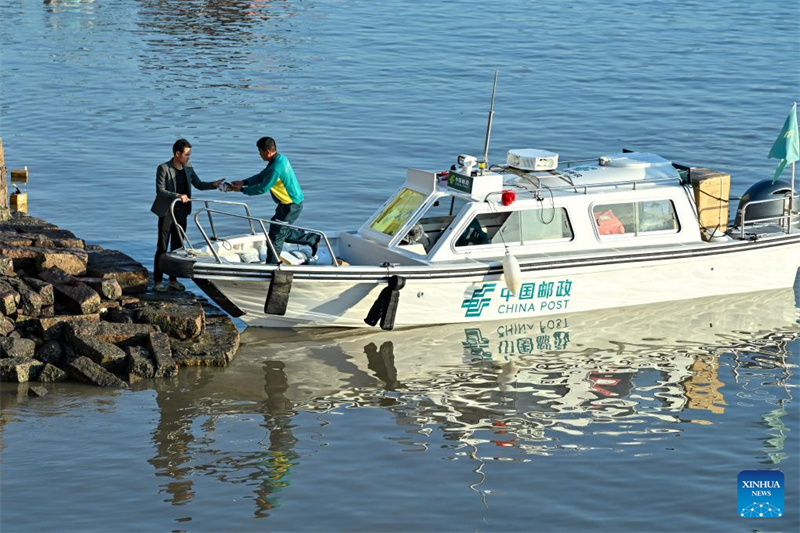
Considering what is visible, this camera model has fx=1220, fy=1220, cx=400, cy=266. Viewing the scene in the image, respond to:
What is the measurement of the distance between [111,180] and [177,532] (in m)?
12.4

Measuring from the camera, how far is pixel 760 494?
1096cm

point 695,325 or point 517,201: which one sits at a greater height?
point 517,201

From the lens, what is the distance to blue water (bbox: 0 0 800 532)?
11.0m

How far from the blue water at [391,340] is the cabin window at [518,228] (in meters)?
1.20

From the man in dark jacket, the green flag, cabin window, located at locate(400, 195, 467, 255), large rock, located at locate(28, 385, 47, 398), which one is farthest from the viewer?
the green flag

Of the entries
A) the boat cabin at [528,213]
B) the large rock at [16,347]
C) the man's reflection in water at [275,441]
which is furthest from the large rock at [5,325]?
the boat cabin at [528,213]

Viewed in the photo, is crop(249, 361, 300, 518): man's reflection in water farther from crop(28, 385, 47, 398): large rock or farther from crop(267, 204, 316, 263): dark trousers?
crop(28, 385, 47, 398): large rock

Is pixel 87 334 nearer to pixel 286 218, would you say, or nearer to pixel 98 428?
pixel 98 428

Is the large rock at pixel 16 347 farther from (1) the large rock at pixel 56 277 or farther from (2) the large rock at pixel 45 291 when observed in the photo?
(1) the large rock at pixel 56 277

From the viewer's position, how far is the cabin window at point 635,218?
1537 centimetres

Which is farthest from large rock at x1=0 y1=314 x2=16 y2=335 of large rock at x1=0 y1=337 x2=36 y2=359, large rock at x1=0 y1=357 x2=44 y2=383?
large rock at x1=0 y1=357 x2=44 y2=383

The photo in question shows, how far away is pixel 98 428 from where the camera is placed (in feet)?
39.7

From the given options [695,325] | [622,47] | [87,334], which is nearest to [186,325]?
[87,334]

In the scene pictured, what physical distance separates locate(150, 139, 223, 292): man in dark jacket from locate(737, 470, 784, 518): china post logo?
709 centimetres
